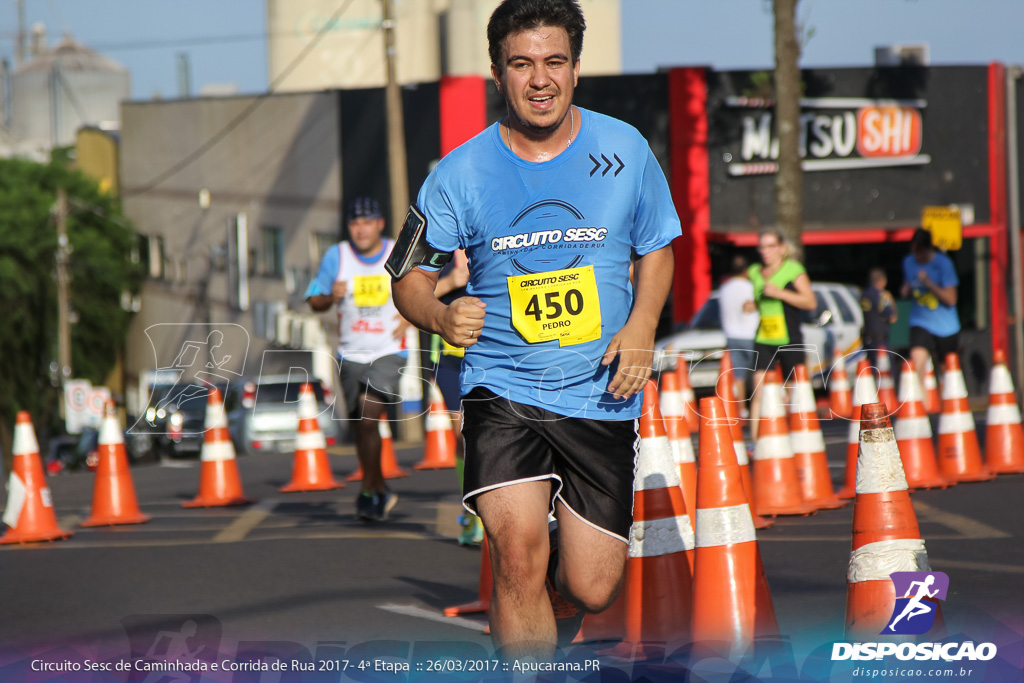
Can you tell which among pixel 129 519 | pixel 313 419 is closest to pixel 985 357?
pixel 313 419

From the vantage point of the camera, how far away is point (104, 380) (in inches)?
1970

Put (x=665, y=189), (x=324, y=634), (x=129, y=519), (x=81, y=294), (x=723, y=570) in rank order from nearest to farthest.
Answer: (x=665, y=189) < (x=723, y=570) < (x=324, y=634) < (x=129, y=519) < (x=81, y=294)

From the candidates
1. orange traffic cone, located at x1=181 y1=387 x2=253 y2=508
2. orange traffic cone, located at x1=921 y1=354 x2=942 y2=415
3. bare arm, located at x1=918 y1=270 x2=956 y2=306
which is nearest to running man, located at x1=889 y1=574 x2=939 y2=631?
orange traffic cone, located at x1=921 y1=354 x2=942 y2=415

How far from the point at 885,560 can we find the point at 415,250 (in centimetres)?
181

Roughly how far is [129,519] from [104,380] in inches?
1671

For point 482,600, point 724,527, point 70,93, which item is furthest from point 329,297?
point 70,93

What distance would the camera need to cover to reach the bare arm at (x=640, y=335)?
3.95 meters

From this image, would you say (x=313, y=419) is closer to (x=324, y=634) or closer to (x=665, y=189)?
(x=324, y=634)

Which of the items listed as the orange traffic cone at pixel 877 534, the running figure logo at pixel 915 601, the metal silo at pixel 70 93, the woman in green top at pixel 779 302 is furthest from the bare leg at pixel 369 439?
the metal silo at pixel 70 93

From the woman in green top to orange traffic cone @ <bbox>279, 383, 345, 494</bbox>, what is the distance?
3690mm

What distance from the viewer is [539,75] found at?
4023mm

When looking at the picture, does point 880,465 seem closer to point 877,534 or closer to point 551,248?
point 877,534

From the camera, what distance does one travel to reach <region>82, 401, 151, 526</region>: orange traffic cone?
31.6 ft

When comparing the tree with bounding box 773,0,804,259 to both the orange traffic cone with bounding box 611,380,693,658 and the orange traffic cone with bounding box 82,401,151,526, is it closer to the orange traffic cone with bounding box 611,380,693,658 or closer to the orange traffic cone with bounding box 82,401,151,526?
the orange traffic cone with bounding box 82,401,151,526
